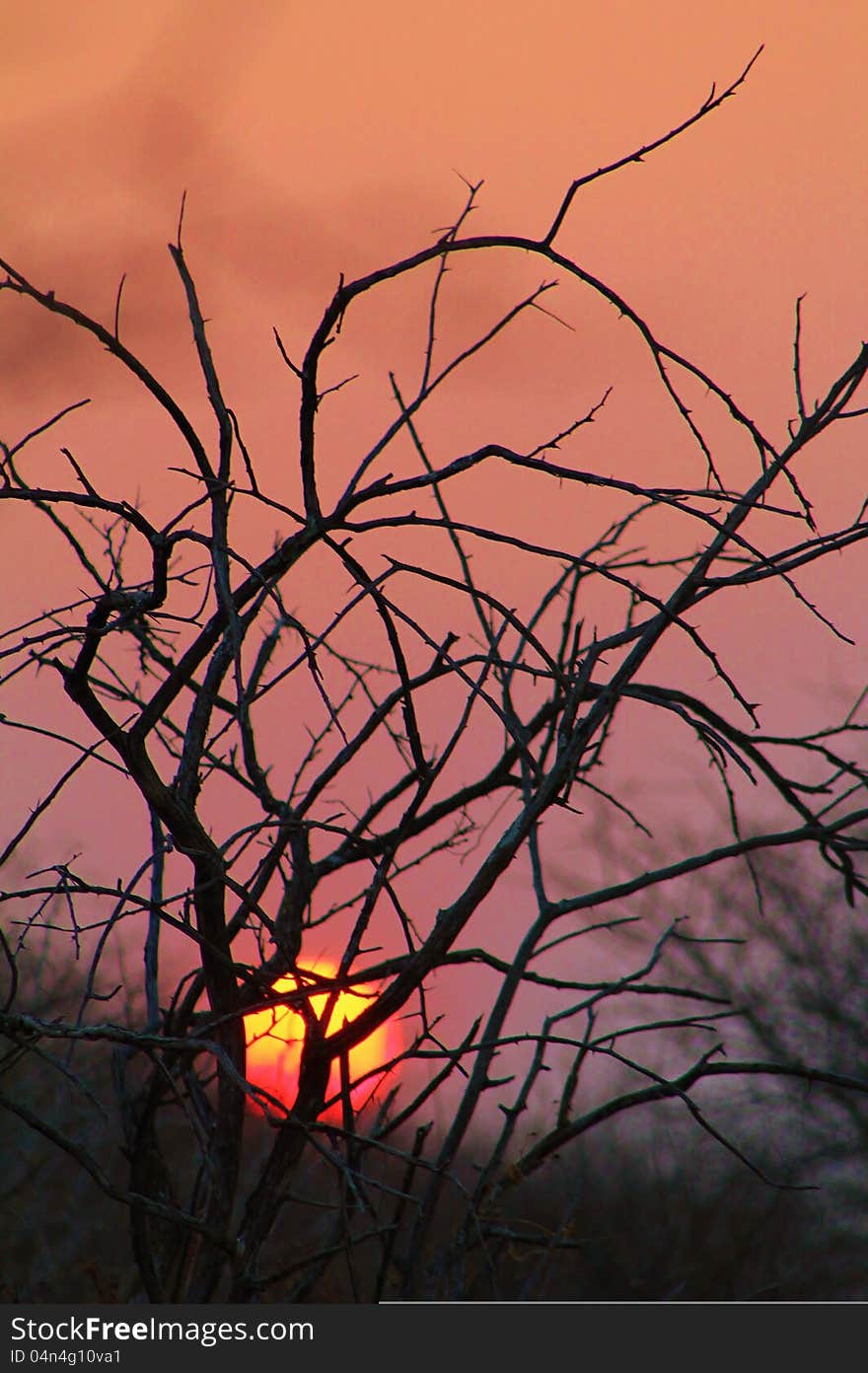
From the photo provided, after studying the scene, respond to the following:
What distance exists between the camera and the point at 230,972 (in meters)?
2.36

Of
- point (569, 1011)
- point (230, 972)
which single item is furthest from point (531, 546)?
point (569, 1011)

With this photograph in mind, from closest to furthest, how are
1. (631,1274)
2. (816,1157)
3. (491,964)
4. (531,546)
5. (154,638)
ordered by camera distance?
(531,546) < (491,964) < (154,638) < (631,1274) < (816,1157)

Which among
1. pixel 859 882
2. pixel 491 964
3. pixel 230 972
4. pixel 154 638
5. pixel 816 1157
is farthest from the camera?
pixel 816 1157

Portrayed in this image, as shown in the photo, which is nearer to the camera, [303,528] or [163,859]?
[303,528]

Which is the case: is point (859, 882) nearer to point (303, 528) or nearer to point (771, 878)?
point (303, 528)

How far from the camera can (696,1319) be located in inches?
94.3

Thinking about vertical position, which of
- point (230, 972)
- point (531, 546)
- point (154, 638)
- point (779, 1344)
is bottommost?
point (779, 1344)

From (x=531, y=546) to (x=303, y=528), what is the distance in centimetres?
38

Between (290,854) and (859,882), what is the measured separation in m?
1.24

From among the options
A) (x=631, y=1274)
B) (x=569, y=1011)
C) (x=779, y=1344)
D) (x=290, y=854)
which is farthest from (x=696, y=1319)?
(x=631, y=1274)

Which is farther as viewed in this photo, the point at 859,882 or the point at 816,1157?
the point at 816,1157

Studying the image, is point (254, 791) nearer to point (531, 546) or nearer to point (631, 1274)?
point (531, 546)

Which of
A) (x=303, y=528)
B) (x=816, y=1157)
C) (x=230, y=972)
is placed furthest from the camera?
(x=816, y=1157)

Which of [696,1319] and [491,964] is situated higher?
[491,964]
